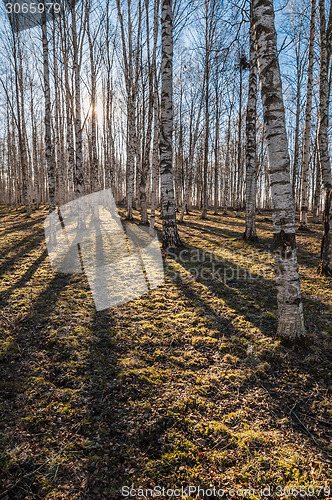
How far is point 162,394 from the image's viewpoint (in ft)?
9.34

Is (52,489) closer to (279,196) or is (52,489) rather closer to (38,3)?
(279,196)

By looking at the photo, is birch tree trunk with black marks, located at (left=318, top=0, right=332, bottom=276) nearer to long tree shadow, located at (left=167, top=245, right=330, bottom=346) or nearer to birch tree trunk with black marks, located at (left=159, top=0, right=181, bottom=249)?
long tree shadow, located at (left=167, top=245, right=330, bottom=346)

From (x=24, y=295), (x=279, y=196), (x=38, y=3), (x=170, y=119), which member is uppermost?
(x=38, y=3)

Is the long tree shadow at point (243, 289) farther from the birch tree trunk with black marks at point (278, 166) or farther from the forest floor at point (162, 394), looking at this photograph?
the birch tree trunk with black marks at point (278, 166)

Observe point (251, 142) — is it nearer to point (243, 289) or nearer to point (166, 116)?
point (166, 116)

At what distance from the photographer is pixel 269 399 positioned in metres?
2.77

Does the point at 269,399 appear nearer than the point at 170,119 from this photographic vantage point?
Yes

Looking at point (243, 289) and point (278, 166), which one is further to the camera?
point (243, 289)

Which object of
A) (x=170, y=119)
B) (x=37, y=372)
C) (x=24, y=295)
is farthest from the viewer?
(x=170, y=119)

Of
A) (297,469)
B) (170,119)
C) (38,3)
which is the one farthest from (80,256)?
(38,3)

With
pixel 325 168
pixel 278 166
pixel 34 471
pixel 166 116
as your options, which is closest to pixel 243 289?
pixel 278 166

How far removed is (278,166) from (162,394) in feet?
10.1

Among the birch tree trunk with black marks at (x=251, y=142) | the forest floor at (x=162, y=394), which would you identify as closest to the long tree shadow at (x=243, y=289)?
the forest floor at (x=162, y=394)

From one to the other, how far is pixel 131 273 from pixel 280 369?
3975 mm
